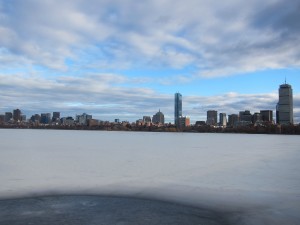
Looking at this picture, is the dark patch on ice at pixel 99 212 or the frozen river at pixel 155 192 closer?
the dark patch on ice at pixel 99 212

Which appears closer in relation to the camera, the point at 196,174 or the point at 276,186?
the point at 276,186

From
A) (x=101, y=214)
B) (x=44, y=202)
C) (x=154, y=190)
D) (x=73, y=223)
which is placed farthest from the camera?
(x=154, y=190)

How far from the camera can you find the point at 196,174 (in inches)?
599

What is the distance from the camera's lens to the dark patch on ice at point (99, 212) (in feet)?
25.2

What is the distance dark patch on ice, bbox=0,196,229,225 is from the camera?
7676 mm

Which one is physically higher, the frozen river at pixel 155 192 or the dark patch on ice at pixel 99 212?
the frozen river at pixel 155 192

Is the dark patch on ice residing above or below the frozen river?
below

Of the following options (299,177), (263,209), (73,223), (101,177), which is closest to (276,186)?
(299,177)

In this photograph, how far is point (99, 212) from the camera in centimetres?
844

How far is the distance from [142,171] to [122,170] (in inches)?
36.8

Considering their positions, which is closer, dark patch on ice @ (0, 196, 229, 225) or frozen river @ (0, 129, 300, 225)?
dark patch on ice @ (0, 196, 229, 225)

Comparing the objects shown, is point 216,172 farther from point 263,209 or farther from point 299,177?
point 263,209

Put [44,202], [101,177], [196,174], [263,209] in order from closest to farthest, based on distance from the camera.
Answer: [263,209]
[44,202]
[101,177]
[196,174]

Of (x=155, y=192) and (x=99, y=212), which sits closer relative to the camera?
(x=99, y=212)
